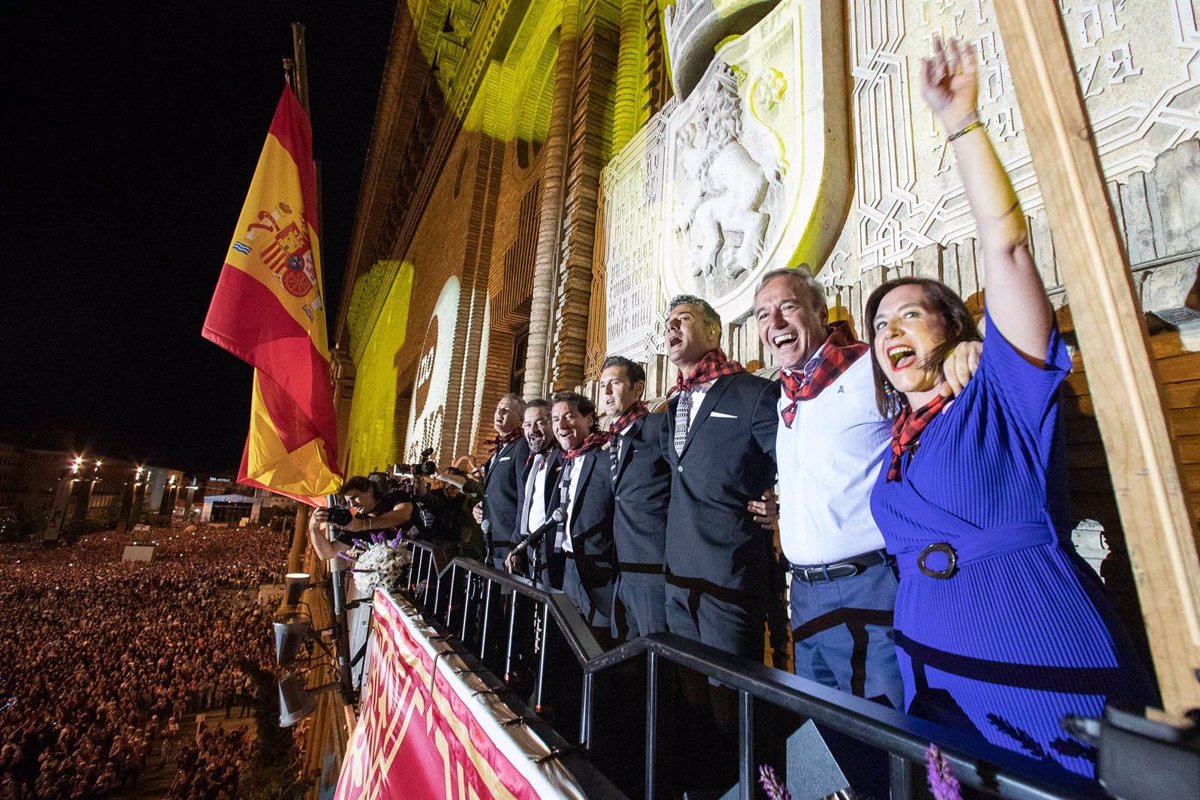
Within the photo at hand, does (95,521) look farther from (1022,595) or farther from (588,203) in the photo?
(1022,595)

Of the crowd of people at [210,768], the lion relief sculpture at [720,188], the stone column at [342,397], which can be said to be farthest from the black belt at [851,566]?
the stone column at [342,397]

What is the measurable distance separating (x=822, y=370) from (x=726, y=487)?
51cm

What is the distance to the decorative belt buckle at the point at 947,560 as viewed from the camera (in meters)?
0.98

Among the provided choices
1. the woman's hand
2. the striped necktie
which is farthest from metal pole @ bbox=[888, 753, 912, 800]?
the striped necktie

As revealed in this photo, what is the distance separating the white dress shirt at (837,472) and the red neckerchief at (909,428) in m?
0.22

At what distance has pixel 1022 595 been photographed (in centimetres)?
89

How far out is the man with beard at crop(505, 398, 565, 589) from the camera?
282cm

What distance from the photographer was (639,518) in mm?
2268

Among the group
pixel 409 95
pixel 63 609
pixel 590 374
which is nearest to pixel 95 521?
pixel 63 609

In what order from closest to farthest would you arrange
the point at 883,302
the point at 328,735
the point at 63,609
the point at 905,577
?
the point at 905,577
the point at 883,302
the point at 328,735
the point at 63,609

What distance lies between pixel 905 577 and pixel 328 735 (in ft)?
34.5

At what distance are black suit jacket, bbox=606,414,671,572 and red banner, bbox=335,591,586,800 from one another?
30.3 inches

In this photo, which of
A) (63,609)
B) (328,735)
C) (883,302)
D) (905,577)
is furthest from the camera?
(63,609)

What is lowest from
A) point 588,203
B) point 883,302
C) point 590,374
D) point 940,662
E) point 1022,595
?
point 940,662
